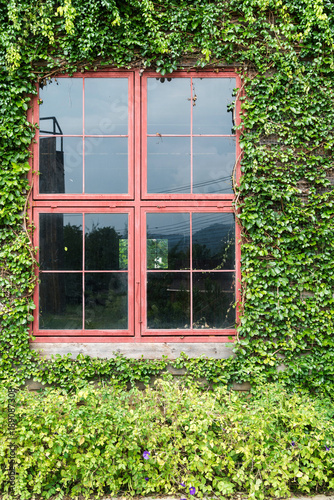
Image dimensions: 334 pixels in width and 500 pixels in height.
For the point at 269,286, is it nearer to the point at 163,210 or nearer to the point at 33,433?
the point at 163,210

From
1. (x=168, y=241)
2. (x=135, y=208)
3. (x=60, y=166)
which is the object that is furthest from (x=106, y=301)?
(x=60, y=166)

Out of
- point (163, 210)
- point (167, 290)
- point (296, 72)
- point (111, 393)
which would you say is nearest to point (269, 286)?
point (167, 290)

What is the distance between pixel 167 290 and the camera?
3.63 m

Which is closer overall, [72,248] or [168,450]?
[168,450]

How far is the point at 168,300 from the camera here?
3625mm

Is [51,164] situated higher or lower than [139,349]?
higher

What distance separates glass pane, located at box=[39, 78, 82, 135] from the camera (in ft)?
12.0

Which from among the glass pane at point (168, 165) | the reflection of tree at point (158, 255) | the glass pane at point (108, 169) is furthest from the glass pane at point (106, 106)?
the reflection of tree at point (158, 255)

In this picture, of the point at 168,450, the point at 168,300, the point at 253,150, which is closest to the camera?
Answer: the point at 168,450

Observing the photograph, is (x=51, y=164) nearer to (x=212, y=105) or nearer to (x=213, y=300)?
(x=212, y=105)

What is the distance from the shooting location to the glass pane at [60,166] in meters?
3.67

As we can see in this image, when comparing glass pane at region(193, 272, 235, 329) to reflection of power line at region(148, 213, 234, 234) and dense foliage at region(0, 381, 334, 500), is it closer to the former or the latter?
reflection of power line at region(148, 213, 234, 234)

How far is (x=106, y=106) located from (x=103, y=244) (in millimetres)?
1449

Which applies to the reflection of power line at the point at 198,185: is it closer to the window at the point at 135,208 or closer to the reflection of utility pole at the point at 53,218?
the window at the point at 135,208
